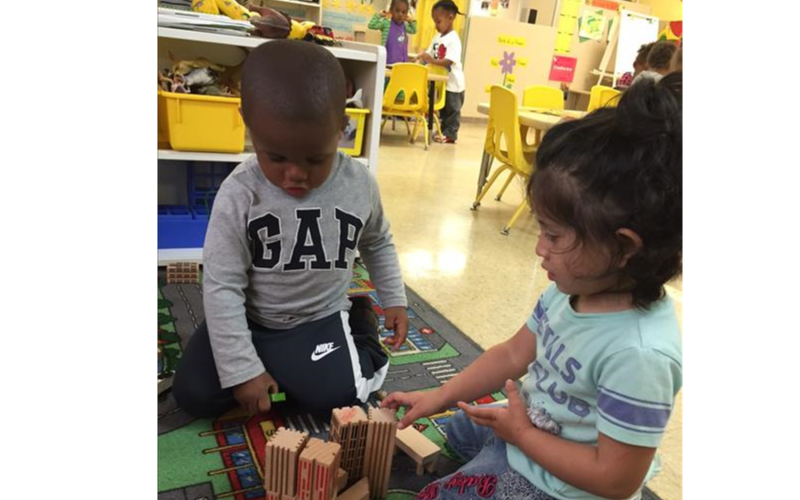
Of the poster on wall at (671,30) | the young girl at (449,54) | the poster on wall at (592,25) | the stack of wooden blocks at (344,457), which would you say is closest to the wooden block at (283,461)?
the stack of wooden blocks at (344,457)

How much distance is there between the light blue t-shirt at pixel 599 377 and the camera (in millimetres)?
613

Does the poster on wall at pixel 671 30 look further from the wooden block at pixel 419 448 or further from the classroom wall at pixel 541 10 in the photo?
the wooden block at pixel 419 448

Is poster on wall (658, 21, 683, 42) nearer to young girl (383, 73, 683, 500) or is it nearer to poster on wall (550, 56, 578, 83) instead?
poster on wall (550, 56, 578, 83)

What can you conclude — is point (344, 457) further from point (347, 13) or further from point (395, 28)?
point (347, 13)

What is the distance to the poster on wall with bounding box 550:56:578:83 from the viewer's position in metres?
6.47

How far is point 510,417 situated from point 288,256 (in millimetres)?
514

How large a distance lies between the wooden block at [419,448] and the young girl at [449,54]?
409 cm

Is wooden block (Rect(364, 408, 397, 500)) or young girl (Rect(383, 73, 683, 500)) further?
wooden block (Rect(364, 408, 397, 500))

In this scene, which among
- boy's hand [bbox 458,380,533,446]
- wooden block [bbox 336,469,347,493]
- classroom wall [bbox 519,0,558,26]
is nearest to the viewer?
A: boy's hand [bbox 458,380,533,446]

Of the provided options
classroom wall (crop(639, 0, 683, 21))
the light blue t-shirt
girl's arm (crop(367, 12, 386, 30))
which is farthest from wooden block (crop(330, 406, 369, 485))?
classroom wall (crop(639, 0, 683, 21))

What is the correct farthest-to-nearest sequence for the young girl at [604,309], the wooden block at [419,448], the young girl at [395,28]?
the young girl at [395,28], the wooden block at [419,448], the young girl at [604,309]

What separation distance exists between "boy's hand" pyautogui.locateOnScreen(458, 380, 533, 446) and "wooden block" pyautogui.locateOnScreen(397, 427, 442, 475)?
26 cm
